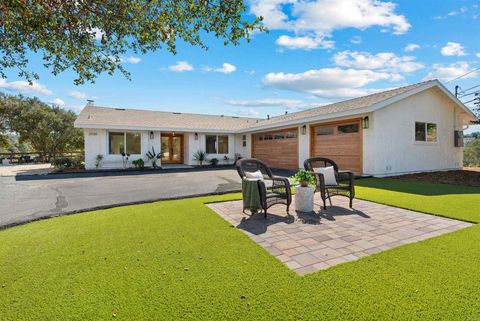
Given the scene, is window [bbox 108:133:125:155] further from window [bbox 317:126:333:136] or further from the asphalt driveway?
window [bbox 317:126:333:136]

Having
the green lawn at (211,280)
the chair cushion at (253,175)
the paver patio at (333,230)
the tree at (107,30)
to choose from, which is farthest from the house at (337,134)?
the tree at (107,30)

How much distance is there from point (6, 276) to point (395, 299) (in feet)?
12.9

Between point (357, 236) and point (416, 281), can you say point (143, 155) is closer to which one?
point (357, 236)

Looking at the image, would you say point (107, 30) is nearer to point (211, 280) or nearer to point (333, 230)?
point (211, 280)

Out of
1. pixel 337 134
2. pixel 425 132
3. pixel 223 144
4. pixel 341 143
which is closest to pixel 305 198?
pixel 341 143

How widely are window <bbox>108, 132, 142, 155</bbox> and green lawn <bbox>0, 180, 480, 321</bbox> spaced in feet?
40.7

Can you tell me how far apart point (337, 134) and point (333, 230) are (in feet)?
28.9

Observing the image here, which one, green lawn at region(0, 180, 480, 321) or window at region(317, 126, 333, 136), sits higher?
window at region(317, 126, 333, 136)

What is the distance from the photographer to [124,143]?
631 inches

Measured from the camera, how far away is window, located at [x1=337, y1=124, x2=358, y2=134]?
11273 mm

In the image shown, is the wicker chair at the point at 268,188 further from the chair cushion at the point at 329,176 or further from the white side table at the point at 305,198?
the chair cushion at the point at 329,176

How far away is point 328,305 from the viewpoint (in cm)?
219

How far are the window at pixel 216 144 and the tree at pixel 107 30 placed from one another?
14.2 m

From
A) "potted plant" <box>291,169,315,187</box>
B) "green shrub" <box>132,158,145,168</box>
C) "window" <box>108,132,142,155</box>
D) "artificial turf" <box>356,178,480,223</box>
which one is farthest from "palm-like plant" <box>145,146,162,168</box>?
"potted plant" <box>291,169,315,187</box>
